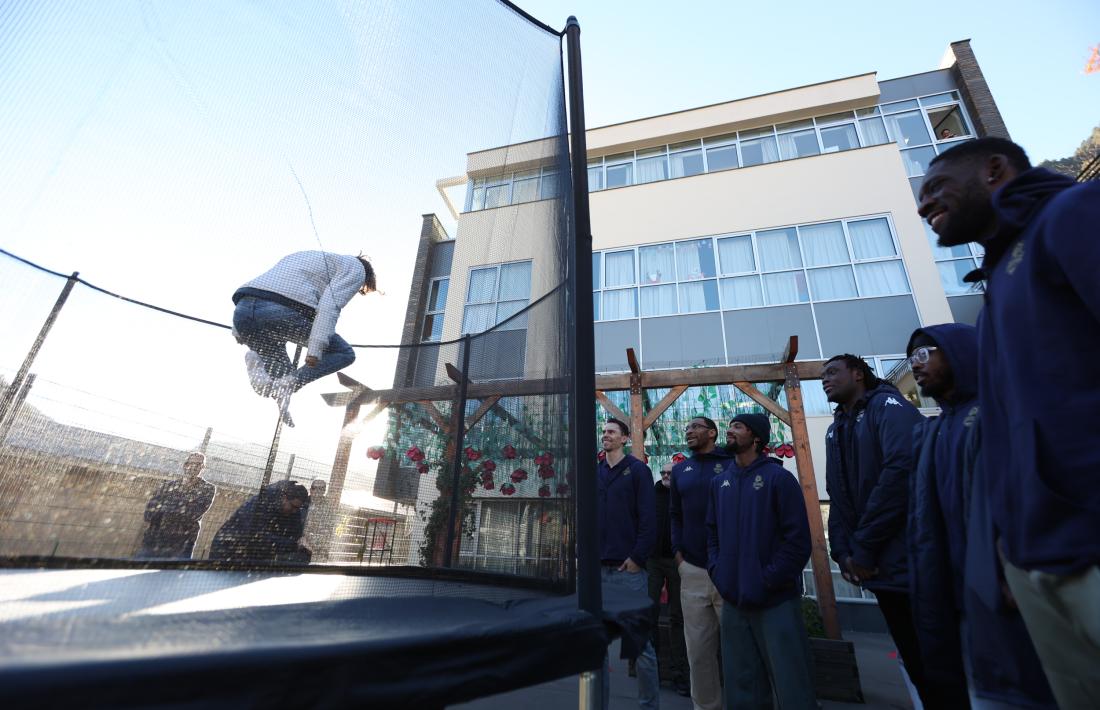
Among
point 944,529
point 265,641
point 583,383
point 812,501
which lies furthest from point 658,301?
point 265,641

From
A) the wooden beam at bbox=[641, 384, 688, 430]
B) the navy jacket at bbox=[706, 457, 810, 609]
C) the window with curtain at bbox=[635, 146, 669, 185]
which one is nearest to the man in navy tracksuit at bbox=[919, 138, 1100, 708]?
the navy jacket at bbox=[706, 457, 810, 609]

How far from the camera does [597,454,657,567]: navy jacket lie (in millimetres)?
2564

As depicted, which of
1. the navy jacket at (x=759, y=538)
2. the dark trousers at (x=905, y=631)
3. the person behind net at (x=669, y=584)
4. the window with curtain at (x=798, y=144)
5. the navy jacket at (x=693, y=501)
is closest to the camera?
the dark trousers at (x=905, y=631)

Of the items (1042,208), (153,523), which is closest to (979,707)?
(1042,208)

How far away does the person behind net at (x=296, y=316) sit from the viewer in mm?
1127

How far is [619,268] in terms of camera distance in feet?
28.5

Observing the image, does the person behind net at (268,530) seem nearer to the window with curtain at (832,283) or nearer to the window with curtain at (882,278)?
the window with curtain at (832,283)

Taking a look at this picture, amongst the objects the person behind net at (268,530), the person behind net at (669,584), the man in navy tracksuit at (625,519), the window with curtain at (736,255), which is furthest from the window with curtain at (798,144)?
the person behind net at (268,530)

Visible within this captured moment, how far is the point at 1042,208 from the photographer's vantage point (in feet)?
2.76

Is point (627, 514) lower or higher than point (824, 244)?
lower

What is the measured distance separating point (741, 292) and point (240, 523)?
308 inches

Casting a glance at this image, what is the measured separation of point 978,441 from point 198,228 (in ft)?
6.20

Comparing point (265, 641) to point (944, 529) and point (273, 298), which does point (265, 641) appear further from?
point (944, 529)

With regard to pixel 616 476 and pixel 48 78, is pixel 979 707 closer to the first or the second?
pixel 616 476
